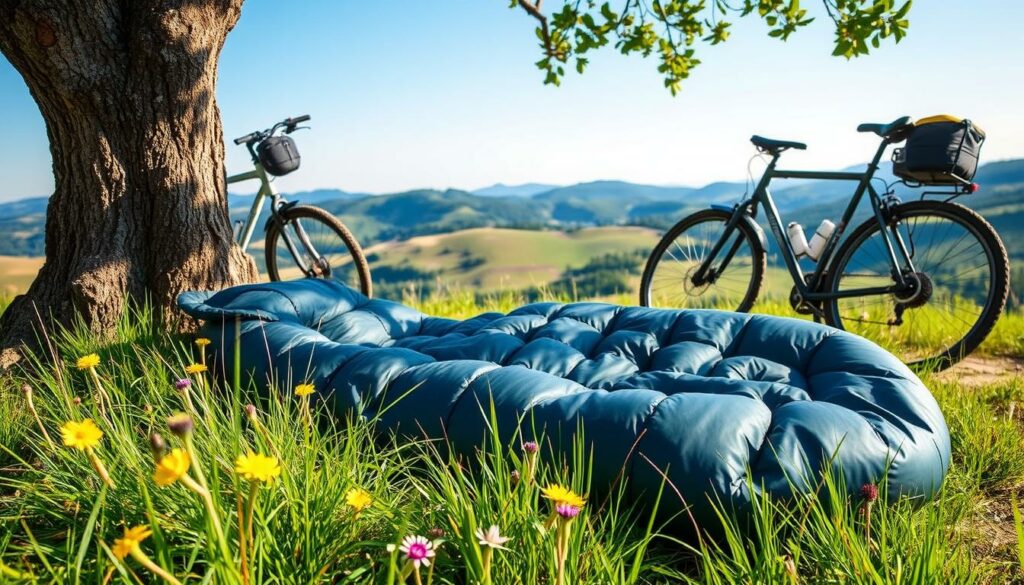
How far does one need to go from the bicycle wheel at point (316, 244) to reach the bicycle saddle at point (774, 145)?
2.57m

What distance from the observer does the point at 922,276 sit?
11.4 feet

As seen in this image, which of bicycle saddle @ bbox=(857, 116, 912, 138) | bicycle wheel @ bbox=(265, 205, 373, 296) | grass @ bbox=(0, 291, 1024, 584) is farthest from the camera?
bicycle wheel @ bbox=(265, 205, 373, 296)

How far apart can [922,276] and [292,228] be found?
3.86 m

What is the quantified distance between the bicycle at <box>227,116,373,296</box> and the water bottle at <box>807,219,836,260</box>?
2.77m

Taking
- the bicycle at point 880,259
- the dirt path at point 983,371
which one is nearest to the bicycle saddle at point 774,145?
the bicycle at point 880,259

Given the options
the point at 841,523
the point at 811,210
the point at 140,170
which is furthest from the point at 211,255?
the point at 811,210

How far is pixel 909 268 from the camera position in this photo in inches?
137

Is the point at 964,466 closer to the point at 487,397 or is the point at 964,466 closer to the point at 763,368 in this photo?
the point at 763,368

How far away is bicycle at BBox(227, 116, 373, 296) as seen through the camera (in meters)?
4.72

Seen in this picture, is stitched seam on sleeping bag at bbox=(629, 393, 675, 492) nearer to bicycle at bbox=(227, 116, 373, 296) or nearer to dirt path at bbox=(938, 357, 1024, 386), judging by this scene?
dirt path at bbox=(938, 357, 1024, 386)

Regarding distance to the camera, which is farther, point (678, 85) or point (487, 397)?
point (678, 85)

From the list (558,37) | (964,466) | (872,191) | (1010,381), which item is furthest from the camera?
(558,37)

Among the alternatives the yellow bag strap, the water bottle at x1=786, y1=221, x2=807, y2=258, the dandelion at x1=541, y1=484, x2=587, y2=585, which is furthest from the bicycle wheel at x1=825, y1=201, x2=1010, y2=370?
the dandelion at x1=541, y1=484, x2=587, y2=585

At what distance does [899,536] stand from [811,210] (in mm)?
157521
